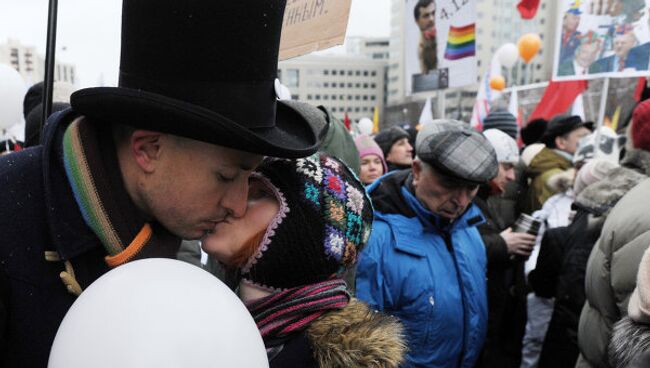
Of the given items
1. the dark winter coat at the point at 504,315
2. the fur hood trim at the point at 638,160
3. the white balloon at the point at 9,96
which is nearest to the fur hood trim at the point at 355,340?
the fur hood trim at the point at 638,160

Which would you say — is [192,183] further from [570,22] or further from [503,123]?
[503,123]

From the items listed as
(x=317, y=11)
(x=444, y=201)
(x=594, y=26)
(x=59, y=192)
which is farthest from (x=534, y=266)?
(x=59, y=192)

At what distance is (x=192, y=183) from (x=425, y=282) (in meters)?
1.48

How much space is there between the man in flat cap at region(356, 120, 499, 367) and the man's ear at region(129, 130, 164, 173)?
140 cm

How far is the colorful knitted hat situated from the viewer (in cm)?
131

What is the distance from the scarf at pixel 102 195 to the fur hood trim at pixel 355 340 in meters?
0.48

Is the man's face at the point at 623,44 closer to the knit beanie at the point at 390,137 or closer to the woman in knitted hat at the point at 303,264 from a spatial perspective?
the knit beanie at the point at 390,137

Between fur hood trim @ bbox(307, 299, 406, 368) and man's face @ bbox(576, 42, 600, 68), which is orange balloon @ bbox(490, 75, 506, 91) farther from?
fur hood trim @ bbox(307, 299, 406, 368)

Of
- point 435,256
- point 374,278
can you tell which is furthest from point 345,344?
point 435,256

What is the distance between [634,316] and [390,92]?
94.0 metres

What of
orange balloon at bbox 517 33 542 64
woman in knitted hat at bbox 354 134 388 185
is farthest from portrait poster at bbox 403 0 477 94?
orange balloon at bbox 517 33 542 64

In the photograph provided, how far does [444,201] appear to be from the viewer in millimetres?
2480

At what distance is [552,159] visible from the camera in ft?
15.8

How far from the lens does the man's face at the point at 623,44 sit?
4.01 metres
